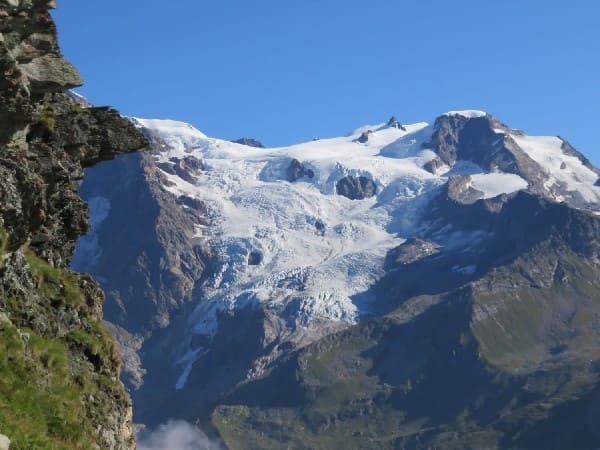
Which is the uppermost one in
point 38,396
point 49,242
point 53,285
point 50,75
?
point 50,75

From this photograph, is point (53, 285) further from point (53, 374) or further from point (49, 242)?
point (53, 374)

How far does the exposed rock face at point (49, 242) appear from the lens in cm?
2344

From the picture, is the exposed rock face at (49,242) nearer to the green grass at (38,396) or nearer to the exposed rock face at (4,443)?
the green grass at (38,396)

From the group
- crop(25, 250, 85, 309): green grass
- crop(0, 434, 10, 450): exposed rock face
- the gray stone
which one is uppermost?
the gray stone

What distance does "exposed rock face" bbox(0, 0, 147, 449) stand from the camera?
23.4 meters

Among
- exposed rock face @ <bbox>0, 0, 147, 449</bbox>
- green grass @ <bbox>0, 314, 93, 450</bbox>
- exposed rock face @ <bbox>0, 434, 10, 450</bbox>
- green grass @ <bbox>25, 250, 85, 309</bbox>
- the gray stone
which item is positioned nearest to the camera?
exposed rock face @ <bbox>0, 434, 10, 450</bbox>

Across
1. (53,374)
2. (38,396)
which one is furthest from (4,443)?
(53,374)

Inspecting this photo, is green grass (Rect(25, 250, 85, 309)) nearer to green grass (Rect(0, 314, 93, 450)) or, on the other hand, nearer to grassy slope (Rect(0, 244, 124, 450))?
grassy slope (Rect(0, 244, 124, 450))

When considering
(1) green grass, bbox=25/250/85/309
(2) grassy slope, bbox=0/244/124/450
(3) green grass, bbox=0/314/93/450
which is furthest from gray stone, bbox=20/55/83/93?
(3) green grass, bbox=0/314/93/450

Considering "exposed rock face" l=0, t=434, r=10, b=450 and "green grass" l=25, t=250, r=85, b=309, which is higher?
"green grass" l=25, t=250, r=85, b=309

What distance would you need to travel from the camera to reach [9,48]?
2355 cm

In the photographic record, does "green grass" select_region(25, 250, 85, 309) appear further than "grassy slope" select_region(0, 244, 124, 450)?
Yes

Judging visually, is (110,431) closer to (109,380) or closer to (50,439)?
(109,380)

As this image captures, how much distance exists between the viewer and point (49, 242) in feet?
108
